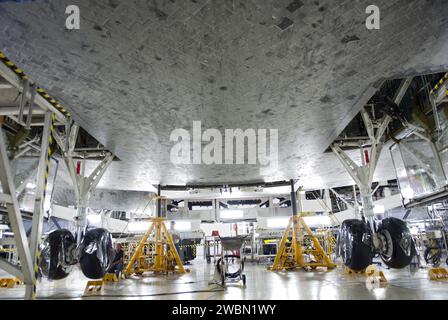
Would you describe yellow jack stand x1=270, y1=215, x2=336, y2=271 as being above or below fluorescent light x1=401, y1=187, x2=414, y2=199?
below

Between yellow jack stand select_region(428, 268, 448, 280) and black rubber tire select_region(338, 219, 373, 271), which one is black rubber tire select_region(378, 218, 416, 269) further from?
yellow jack stand select_region(428, 268, 448, 280)

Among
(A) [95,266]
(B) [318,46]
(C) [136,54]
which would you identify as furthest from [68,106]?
(B) [318,46]

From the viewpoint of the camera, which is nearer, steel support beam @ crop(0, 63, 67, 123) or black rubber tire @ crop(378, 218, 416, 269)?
steel support beam @ crop(0, 63, 67, 123)

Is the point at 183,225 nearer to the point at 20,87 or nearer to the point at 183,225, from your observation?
the point at 183,225

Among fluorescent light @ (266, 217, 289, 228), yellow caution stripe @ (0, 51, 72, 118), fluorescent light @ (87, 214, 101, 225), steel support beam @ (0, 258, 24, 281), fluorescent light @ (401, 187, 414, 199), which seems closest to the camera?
steel support beam @ (0, 258, 24, 281)

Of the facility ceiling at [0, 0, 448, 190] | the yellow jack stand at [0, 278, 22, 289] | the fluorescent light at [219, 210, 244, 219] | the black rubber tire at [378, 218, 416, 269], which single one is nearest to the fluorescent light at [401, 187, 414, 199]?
the black rubber tire at [378, 218, 416, 269]

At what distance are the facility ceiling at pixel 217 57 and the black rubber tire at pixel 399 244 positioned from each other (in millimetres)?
2586

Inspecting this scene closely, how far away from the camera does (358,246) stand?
6.60 meters

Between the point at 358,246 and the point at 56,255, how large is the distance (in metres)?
6.64

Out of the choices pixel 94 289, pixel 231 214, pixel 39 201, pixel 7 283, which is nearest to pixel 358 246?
pixel 94 289

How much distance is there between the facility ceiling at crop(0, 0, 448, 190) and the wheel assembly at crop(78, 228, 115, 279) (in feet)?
7.61

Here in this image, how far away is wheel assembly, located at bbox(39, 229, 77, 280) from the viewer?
613 cm
